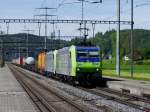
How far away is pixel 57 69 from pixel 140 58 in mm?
142820

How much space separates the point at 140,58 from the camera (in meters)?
193

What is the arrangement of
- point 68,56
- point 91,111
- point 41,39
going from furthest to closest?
point 41,39
point 68,56
point 91,111

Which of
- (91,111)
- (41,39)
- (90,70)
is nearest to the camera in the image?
(91,111)

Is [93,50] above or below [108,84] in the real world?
above

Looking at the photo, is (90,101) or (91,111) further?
(90,101)

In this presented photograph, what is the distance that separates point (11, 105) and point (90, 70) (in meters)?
16.6

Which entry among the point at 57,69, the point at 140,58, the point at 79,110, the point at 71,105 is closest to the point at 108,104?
the point at 71,105

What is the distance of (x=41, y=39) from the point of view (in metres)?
137

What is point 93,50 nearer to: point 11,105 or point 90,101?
point 90,101

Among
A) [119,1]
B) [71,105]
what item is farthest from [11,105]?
[119,1]

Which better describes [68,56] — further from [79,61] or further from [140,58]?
[140,58]

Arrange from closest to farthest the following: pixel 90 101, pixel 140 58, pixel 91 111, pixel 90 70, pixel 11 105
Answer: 1. pixel 91 111
2. pixel 11 105
3. pixel 90 101
4. pixel 90 70
5. pixel 140 58

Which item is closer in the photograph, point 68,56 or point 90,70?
point 90,70

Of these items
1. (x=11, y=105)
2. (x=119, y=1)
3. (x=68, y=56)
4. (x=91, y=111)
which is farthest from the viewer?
(x=119, y=1)
